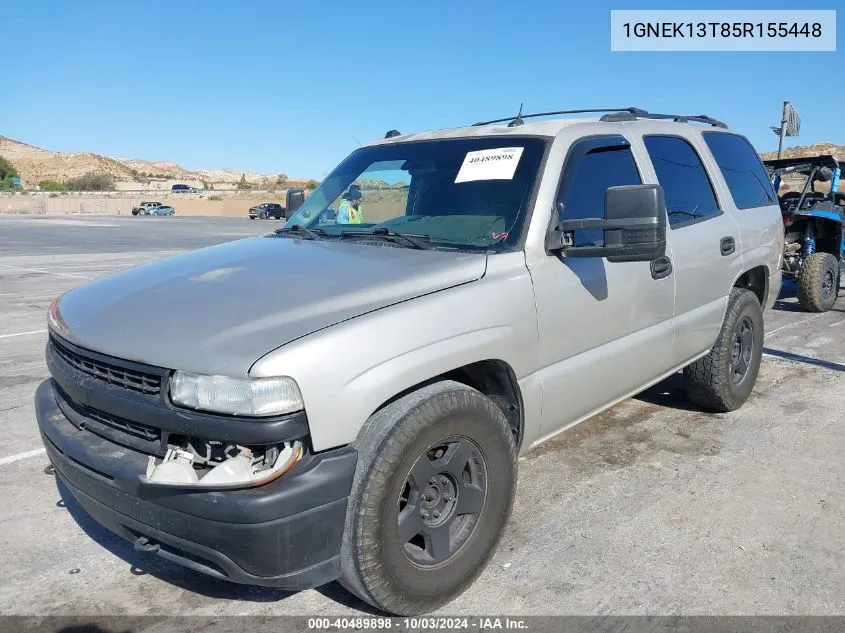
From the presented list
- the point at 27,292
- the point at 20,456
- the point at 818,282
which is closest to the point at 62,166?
the point at 27,292

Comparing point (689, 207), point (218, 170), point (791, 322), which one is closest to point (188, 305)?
point (689, 207)

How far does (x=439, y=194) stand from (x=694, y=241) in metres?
1.64

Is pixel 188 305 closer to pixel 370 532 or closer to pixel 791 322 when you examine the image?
pixel 370 532

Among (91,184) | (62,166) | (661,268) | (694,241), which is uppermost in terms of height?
(62,166)

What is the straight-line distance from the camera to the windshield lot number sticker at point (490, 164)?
3.43 m

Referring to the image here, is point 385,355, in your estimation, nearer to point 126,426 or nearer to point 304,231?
point 126,426

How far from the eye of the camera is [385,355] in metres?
2.45

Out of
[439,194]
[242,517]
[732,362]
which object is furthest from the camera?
[732,362]

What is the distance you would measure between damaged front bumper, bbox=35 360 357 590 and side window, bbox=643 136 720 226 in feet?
8.84

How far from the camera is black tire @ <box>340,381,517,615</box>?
7.84 feet

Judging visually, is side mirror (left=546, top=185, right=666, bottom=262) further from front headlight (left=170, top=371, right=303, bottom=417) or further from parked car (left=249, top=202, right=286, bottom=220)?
parked car (left=249, top=202, right=286, bottom=220)

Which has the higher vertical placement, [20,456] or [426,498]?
[426,498]

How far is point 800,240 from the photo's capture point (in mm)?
9938

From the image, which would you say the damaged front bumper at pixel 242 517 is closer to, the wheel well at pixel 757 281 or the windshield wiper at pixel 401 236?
the windshield wiper at pixel 401 236
